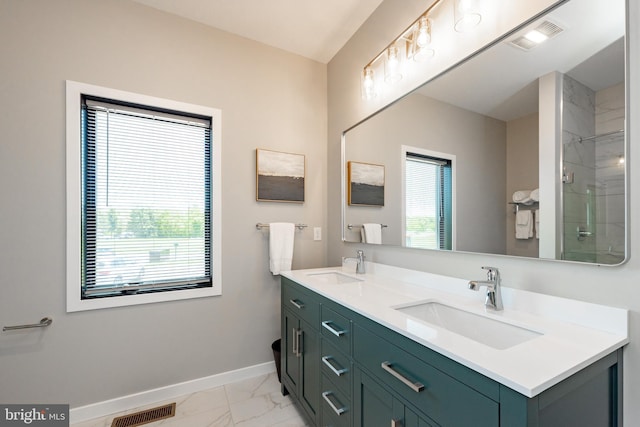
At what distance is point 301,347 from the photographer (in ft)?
5.35

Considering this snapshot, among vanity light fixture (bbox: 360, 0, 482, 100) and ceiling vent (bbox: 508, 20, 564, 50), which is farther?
vanity light fixture (bbox: 360, 0, 482, 100)

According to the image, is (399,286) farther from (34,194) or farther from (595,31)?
(34,194)

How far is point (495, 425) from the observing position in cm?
64

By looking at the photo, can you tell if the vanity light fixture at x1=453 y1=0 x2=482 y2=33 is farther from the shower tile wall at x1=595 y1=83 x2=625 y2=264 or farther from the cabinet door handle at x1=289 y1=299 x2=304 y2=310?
the cabinet door handle at x1=289 y1=299 x2=304 y2=310

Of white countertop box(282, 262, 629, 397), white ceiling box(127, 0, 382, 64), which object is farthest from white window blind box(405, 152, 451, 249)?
white ceiling box(127, 0, 382, 64)

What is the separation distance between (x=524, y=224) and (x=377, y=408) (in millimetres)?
910

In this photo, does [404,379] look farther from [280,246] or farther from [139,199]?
[139,199]

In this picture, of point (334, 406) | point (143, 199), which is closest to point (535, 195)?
point (334, 406)

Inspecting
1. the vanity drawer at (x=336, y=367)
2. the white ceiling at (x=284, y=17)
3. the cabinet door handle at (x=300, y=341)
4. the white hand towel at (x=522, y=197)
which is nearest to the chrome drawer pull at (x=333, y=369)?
the vanity drawer at (x=336, y=367)

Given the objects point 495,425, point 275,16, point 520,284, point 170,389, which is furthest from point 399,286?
point 275,16

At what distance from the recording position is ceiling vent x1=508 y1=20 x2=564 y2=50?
100 cm

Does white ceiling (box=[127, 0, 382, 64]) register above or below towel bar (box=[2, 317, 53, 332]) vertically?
above

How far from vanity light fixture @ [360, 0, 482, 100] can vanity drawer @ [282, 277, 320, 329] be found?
141 cm

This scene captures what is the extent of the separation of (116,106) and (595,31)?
96.4 inches
